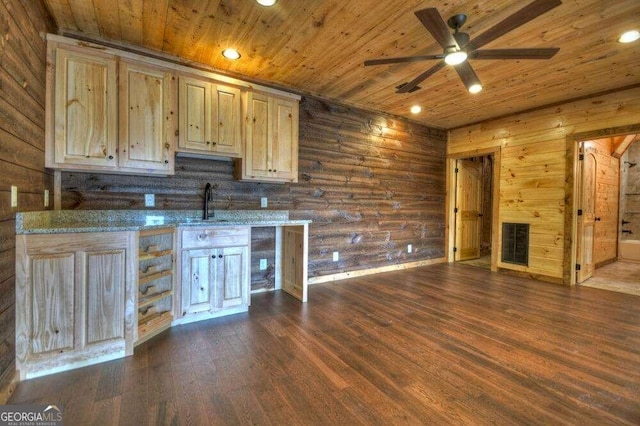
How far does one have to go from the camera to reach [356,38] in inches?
106

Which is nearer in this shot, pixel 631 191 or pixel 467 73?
pixel 467 73

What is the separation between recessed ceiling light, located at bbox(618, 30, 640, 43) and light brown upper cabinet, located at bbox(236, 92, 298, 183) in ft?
10.4

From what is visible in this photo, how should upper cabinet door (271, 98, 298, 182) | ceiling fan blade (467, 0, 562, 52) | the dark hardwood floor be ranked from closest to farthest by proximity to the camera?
1. the dark hardwood floor
2. ceiling fan blade (467, 0, 562, 52)
3. upper cabinet door (271, 98, 298, 182)

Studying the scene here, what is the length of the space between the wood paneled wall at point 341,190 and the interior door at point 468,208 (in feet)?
1.22

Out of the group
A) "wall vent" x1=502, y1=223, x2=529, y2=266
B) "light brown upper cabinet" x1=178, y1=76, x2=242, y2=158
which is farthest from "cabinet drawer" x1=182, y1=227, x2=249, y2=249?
"wall vent" x1=502, y1=223, x2=529, y2=266

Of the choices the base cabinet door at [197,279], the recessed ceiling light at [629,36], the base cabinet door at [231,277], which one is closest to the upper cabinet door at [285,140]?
the base cabinet door at [231,277]

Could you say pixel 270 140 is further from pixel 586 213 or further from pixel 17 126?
pixel 586 213

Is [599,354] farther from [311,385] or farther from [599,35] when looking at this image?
[599,35]

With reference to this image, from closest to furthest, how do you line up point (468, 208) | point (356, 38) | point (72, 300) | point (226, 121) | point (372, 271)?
point (72, 300) < point (356, 38) < point (226, 121) < point (372, 271) < point (468, 208)

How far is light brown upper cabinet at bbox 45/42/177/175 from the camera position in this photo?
233 centimetres

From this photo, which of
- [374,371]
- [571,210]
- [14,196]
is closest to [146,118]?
[14,196]

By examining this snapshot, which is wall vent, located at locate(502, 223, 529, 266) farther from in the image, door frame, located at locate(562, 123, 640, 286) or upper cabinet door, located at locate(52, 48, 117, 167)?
upper cabinet door, located at locate(52, 48, 117, 167)

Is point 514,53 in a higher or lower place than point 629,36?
lower

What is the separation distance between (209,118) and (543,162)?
4777 millimetres
